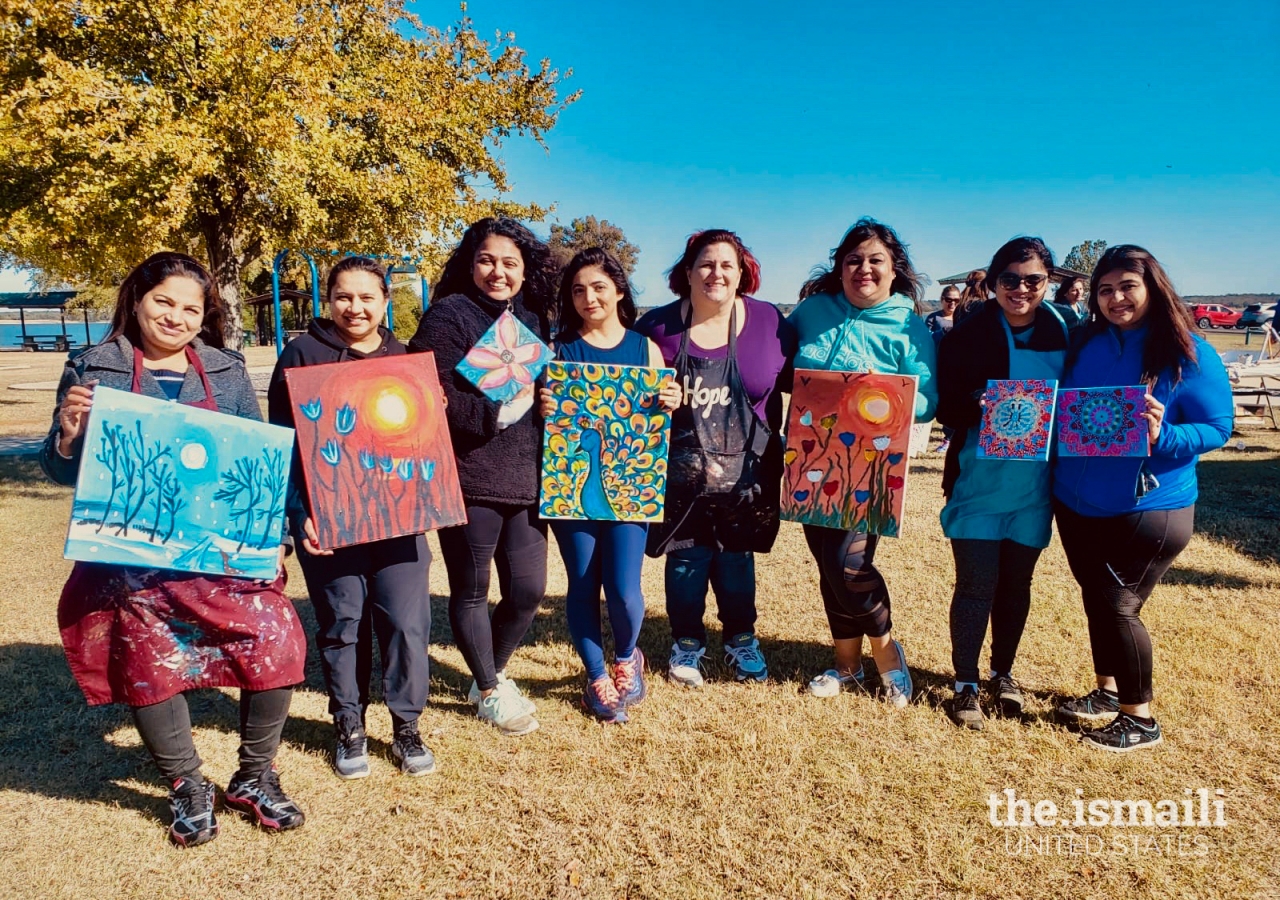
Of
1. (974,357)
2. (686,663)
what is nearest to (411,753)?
(686,663)

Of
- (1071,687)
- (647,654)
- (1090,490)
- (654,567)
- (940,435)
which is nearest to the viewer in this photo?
(1090,490)

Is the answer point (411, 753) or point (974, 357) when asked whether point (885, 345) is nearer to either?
point (974, 357)

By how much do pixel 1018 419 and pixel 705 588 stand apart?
5.80 feet

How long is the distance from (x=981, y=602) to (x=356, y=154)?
34.6 feet

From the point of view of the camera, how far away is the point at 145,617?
102 inches

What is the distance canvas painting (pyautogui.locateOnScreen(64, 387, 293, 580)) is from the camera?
7.61 feet

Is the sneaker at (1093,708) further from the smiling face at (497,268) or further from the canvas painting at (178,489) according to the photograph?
the canvas painting at (178,489)

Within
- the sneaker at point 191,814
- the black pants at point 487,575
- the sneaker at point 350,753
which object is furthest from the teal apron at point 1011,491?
the sneaker at point 191,814

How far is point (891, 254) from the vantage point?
11.5ft

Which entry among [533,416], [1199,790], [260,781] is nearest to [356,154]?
[533,416]

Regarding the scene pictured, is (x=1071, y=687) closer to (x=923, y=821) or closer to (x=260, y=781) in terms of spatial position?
(x=923, y=821)

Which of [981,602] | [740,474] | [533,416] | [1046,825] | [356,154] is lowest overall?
[1046,825]

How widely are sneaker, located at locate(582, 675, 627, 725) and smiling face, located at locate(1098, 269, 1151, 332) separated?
9.12 ft

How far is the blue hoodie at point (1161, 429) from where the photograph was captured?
3.09 m
